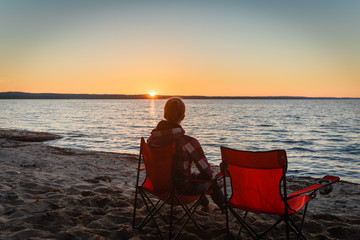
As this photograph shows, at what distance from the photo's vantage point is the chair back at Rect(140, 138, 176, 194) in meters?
3.41

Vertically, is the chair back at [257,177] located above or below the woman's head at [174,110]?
below

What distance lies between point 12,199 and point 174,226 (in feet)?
8.67

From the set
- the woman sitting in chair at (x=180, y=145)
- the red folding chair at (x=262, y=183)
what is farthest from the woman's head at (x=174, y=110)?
the red folding chair at (x=262, y=183)

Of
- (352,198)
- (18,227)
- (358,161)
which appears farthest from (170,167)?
(358,161)

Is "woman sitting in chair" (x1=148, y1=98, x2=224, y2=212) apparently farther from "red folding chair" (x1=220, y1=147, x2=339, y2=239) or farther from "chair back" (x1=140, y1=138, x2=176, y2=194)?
"red folding chair" (x1=220, y1=147, x2=339, y2=239)

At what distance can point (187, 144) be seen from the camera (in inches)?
137

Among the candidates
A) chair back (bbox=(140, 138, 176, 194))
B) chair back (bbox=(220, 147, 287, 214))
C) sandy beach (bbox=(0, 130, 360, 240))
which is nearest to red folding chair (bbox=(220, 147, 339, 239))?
chair back (bbox=(220, 147, 287, 214))

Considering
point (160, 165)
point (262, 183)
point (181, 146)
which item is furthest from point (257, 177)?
point (160, 165)

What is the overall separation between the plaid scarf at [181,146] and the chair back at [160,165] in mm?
99

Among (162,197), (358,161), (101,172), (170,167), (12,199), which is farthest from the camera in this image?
(358,161)

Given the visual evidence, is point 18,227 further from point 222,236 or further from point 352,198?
point 352,198

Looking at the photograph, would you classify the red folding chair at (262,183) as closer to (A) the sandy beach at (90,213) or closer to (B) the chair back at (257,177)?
(B) the chair back at (257,177)

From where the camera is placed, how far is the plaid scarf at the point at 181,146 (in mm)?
3465

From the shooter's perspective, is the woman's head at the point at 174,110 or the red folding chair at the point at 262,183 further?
the woman's head at the point at 174,110
